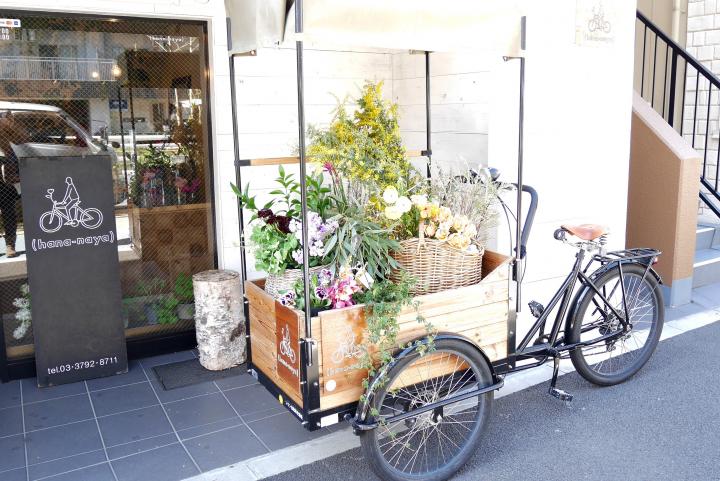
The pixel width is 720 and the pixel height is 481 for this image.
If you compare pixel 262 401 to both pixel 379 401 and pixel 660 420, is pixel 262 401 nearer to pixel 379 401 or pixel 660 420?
pixel 379 401

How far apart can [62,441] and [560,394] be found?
2765 millimetres

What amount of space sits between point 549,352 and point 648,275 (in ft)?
3.10

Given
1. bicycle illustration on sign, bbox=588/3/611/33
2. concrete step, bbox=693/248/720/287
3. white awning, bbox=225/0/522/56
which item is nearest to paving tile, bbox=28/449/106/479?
white awning, bbox=225/0/522/56

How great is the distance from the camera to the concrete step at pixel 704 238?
6480mm

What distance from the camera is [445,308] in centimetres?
310

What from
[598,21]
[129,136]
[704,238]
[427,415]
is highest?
[598,21]

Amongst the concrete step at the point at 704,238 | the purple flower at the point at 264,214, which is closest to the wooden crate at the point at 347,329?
the purple flower at the point at 264,214

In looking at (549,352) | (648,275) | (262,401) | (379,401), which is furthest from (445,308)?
(648,275)

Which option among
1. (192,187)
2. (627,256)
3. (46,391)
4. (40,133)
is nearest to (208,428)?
(46,391)

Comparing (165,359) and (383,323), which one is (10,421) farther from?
(383,323)

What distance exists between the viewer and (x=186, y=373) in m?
4.40

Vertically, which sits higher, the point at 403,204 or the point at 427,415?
the point at 403,204

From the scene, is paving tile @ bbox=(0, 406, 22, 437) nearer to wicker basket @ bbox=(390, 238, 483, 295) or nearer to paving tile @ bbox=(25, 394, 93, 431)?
paving tile @ bbox=(25, 394, 93, 431)

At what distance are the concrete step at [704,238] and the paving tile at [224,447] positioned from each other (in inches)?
196
